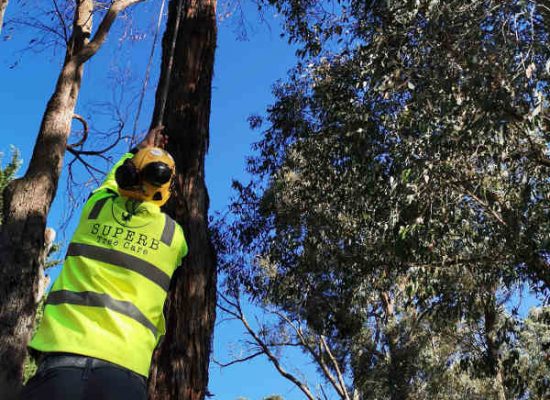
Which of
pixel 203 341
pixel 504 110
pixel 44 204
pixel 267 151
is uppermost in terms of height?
pixel 267 151

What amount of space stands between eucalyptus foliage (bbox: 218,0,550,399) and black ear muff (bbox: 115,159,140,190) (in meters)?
3.54

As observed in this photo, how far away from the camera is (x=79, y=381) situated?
178cm

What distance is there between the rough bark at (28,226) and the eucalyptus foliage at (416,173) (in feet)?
11.5

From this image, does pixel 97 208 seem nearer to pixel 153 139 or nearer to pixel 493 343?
pixel 153 139

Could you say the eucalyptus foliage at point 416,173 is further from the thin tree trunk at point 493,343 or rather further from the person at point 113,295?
the person at point 113,295

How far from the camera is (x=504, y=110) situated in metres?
5.34

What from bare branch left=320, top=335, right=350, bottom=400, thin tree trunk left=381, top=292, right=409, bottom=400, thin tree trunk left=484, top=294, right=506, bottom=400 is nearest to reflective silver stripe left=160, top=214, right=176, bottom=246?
thin tree trunk left=484, top=294, right=506, bottom=400

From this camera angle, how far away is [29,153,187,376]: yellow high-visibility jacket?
1.88 m

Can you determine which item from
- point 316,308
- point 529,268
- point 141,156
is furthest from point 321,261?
point 141,156

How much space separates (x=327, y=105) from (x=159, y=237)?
669 cm

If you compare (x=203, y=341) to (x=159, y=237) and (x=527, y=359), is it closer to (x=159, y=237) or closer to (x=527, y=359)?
(x=159, y=237)

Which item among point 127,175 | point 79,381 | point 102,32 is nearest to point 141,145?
point 127,175

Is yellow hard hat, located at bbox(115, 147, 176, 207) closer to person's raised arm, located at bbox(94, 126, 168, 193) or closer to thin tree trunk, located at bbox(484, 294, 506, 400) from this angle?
person's raised arm, located at bbox(94, 126, 168, 193)

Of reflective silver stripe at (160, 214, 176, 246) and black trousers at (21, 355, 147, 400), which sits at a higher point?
reflective silver stripe at (160, 214, 176, 246)
